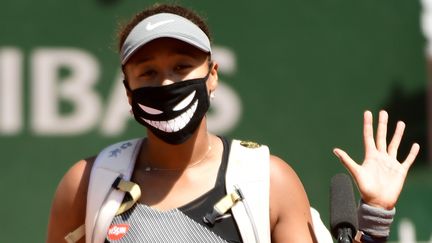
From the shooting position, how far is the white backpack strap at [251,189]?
334 centimetres

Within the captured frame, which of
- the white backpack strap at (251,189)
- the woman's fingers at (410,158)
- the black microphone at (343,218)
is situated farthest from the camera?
the woman's fingers at (410,158)

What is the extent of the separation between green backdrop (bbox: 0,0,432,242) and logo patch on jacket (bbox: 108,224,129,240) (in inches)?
133

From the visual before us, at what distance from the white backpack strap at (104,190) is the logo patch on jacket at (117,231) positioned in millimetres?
16

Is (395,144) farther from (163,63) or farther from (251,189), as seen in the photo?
(163,63)

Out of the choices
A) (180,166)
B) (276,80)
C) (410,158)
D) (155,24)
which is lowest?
(276,80)

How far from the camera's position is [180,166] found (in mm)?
3637

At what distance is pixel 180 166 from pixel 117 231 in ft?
1.22

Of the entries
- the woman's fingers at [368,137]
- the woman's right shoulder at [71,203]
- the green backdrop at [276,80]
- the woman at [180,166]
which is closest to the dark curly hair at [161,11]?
the woman at [180,166]

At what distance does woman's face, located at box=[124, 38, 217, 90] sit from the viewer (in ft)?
11.4

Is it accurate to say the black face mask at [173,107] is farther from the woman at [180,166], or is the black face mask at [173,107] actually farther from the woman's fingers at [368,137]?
the woman's fingers at [368,137]

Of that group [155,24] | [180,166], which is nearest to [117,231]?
[180,166]

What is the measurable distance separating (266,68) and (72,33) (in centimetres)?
126

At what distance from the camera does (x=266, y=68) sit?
22.7 feet

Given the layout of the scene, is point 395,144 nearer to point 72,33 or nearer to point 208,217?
point 208,217
